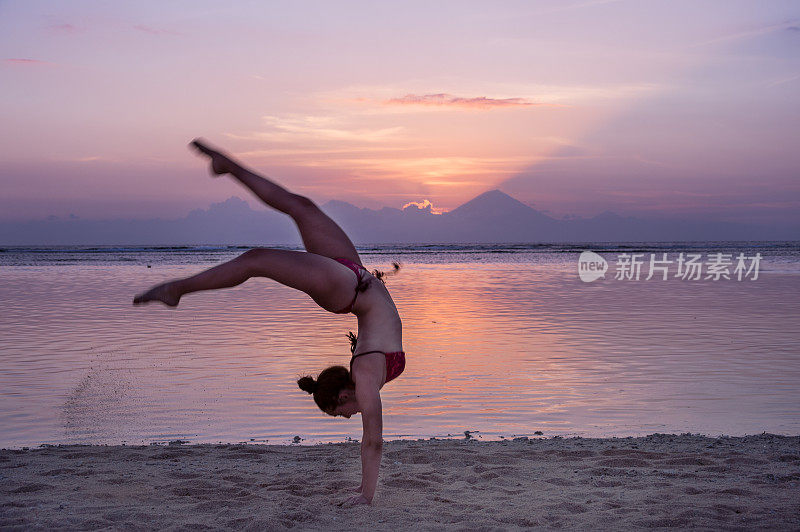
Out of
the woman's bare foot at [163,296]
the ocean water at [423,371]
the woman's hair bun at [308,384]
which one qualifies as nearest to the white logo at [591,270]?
the ocean water at [423,371]

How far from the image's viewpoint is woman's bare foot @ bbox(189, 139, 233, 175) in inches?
182

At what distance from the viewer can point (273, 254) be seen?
13.5ft

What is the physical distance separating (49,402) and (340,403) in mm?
4506

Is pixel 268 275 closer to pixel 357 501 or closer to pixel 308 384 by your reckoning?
pixel 308 384

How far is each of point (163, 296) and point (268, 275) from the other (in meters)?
0.59

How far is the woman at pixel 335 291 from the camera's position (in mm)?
4086

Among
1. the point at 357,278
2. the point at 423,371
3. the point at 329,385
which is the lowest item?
the point at 423,371

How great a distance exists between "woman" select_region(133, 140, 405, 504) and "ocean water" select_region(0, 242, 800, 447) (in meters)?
2.06

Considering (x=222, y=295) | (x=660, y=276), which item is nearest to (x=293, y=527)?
(x=222, y=295)

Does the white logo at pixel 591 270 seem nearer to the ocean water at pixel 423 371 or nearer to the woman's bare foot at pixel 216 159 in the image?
the ocean water at pixel 423 371

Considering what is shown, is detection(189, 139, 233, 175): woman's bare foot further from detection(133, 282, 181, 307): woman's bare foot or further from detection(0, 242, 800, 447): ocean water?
detection(0, 242, 800, 447): ocean water

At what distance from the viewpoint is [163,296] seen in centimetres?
404

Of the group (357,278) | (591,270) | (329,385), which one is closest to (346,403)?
(329,385)

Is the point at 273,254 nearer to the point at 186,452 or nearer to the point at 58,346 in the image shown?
the point at 186,452
